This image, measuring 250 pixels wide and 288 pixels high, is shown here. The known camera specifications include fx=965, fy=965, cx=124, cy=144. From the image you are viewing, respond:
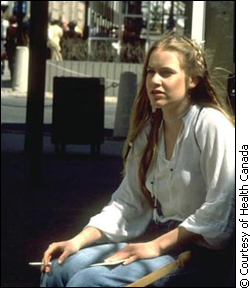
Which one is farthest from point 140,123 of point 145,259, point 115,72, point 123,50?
point 123,50

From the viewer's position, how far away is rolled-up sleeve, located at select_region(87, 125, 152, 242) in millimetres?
2115

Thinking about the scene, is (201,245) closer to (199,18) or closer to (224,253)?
(224,253)

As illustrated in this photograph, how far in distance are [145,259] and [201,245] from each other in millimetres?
132

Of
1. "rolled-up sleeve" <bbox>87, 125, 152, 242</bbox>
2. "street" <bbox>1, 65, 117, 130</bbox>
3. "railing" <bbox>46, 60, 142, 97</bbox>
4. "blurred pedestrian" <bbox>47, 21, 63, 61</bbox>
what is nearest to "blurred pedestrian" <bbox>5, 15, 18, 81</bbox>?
"street" <bbox>1, 65, 117, 130</bbox>

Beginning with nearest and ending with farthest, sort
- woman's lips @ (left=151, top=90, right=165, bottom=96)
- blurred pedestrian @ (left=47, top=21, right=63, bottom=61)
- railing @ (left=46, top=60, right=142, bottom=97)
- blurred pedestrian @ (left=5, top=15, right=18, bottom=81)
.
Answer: woman's lips @ (left=151, top=90, right=165, bottom=96) < blurred pedestrian @ (left=47, top=21, right=63, bottom=61) < railing @ (left=46, top=60, right=142, bottom=97) < blurred pedestrian @ (left=5, top=15, right=18, bottom=81)

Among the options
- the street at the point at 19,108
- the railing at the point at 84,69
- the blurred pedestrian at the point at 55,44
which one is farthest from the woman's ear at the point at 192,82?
the railing at the point at 84,69

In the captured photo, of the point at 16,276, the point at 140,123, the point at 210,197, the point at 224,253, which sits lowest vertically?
the point at 16,276

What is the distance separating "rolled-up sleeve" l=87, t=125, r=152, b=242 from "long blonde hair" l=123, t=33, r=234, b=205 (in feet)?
0.05

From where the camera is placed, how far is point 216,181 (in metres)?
1.95

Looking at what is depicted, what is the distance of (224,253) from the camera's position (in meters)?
2.05

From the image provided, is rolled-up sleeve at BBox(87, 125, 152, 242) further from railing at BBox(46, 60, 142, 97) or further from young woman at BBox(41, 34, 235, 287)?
railing at BBox(46, 60, 142, 97)

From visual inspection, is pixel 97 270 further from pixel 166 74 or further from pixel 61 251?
pixel 166 74

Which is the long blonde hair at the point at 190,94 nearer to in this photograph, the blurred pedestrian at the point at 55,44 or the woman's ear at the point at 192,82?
the woman's ear at the point at 192,82

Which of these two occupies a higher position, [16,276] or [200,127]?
[200,127]
